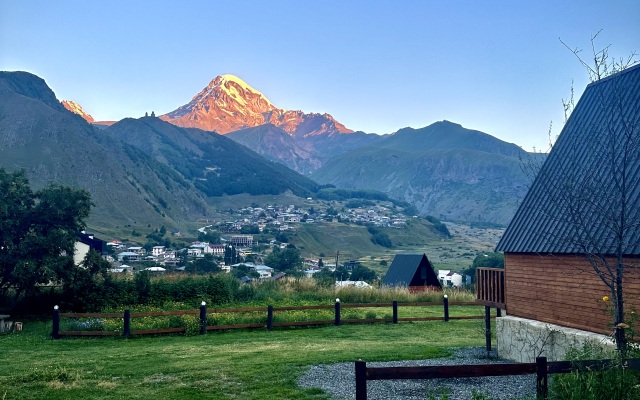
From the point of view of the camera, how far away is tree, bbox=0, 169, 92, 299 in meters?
22.6

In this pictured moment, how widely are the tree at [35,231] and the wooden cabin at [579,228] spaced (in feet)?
53.8

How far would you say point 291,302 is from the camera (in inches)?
1057

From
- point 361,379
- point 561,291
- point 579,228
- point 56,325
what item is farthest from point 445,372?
point 56,325

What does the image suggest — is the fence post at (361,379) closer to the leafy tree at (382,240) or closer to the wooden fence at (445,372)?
the wooden fence at (445,372)

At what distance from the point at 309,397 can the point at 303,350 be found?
5.58m

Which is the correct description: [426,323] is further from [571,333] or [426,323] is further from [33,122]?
[33,122]

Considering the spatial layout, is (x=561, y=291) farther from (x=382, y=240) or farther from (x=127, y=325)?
(x=382, y=240)

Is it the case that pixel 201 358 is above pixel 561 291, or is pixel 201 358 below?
below

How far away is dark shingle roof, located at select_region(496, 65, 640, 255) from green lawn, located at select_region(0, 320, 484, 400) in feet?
13.7

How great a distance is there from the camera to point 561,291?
13.9 metres

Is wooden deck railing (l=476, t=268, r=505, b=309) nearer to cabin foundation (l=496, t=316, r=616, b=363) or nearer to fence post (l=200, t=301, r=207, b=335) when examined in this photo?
cabin foundation (l=496, t=316, r=616, b=363)

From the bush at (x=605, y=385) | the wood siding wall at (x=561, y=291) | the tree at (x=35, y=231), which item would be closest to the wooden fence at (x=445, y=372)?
the bush at (x=605, y=385)

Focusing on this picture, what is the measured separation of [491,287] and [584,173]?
14.6 ft

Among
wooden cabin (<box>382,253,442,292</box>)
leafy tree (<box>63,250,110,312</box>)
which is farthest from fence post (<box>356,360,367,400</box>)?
wooden cabin (<box>382,253,442,292</box>)
